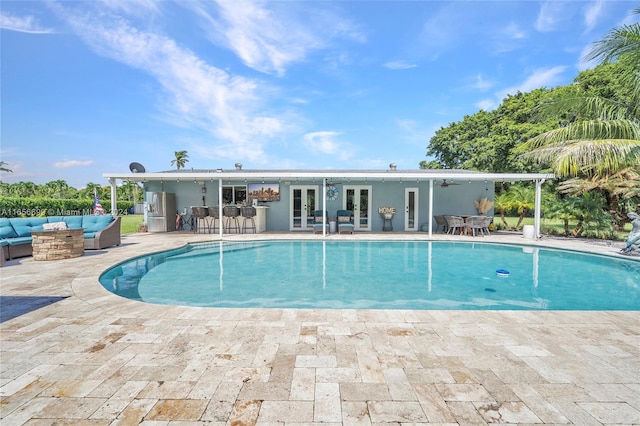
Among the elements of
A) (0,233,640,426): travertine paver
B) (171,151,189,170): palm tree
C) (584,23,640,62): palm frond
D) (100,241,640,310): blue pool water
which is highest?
(171,151,189,170): palm tree

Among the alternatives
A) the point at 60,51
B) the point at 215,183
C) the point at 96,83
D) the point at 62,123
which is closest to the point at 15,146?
the point at 62,123

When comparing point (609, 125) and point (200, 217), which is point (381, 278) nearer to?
point (609, 125)

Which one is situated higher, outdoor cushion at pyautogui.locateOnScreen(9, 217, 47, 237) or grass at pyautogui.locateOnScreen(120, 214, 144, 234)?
outdoor cushion at pyautogui.locateOnScreen(9, 217, 47, 237)

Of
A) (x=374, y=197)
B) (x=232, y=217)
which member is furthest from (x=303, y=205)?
(x=374, y=197)

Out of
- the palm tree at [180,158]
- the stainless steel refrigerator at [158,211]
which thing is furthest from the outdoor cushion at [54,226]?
the palm tree at [180,158]

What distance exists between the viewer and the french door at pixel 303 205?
1262 cm

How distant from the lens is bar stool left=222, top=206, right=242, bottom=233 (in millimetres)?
11055

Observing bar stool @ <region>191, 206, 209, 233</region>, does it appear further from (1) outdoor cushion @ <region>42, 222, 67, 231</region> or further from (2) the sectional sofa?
(1) outdoor cushion @ <region>42, 222, 67, 231</region>

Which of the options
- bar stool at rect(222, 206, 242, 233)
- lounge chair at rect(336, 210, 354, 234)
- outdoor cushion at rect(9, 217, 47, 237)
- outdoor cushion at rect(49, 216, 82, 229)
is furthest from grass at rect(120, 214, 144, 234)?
lounge chair at rect(336, 210, 354, 234)

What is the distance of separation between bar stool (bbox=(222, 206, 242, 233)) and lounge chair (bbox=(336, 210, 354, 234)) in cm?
425

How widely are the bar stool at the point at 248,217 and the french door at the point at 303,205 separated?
1.83 m

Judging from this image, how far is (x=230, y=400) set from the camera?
174 centimetres

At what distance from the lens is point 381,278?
5.73 meters

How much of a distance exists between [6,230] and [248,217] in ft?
21.8
